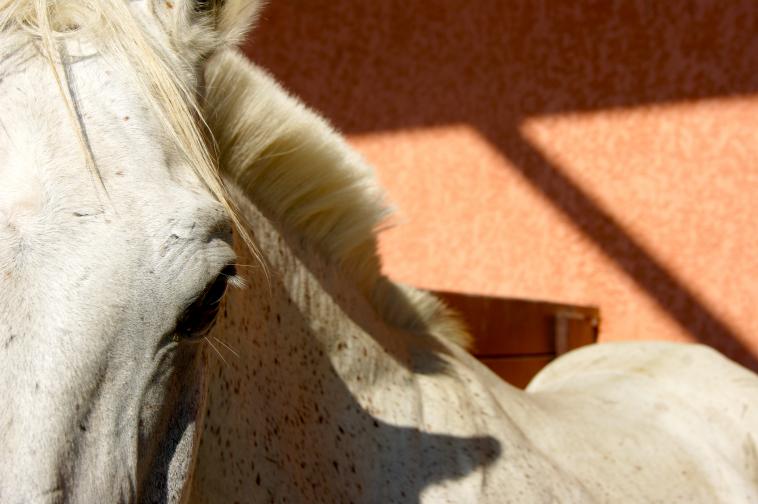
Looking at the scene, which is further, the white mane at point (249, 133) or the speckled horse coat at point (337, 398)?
the speckled horse coat at point (337, 398)

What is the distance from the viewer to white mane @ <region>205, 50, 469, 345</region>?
131 centimetres

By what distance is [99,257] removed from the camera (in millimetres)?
888

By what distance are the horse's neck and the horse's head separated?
0.59 feet

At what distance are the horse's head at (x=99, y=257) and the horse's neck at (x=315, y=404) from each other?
0.59 feet

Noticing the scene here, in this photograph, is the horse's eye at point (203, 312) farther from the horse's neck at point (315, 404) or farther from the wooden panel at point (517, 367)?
the wooden panel at point (517, 367)

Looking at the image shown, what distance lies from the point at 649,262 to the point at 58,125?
268cm

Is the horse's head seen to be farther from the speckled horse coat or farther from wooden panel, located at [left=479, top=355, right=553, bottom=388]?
wooden panel, located at [left=479, top=355, right=553, bottom=388]

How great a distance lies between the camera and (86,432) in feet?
2.85

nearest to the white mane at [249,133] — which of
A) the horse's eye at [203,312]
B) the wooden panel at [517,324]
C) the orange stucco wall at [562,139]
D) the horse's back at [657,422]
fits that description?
the horse's eye at [203,312]

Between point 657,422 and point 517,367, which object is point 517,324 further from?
point 657,422

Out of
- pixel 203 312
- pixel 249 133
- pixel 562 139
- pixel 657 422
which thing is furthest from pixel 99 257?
pixel 562 139

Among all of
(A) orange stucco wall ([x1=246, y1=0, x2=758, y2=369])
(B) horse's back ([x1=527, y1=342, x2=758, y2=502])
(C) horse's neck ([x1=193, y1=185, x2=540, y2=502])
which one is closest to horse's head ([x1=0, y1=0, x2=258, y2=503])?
(C) horse's neck ([x1=193, y1=185, x2=540, y2=502])

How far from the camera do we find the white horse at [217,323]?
0.87 meters

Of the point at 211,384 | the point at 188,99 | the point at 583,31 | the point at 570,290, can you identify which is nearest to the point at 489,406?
the point at 211,384
